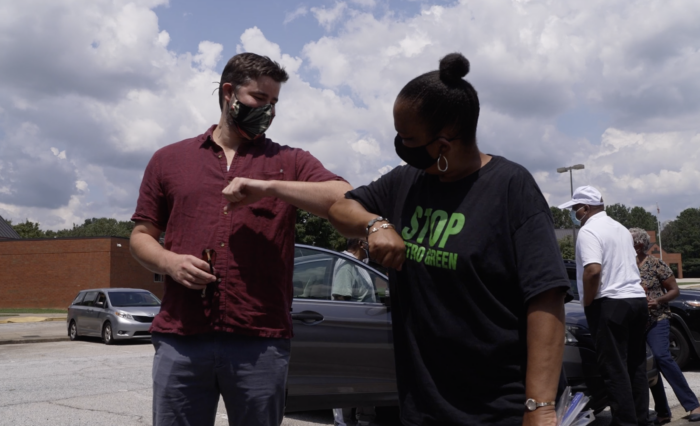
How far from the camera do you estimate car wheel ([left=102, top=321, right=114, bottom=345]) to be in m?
17.0

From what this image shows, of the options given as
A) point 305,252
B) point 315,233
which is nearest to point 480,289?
point 305,252

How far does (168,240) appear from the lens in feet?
8.60

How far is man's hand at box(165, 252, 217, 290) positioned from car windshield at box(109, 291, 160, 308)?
16109 millimetres

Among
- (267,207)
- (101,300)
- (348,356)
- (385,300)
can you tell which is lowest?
(348,356)

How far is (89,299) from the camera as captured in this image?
18.7m

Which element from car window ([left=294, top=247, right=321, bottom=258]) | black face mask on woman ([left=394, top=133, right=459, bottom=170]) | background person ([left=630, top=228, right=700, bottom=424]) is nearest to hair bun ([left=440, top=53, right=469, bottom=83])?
black face mask on woman ([left=394, top=133, right=459, bottom=170])

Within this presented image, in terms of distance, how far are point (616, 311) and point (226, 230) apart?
4.01 m

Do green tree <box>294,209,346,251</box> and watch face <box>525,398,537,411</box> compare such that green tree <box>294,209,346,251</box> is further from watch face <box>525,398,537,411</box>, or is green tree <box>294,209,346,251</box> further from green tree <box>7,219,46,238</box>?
watch face <box>525,398,537,411</box>

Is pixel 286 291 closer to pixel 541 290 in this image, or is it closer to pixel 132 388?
pixel 541 290

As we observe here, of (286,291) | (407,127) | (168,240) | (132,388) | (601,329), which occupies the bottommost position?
(132,388)

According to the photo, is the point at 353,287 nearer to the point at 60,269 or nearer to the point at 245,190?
the point at 245,190

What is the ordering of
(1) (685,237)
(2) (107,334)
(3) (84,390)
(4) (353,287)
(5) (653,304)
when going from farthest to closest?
(1) (685,237) → (2) (107,334) → (3) (84,390) → (5) (653,304) → (4) (353,287)

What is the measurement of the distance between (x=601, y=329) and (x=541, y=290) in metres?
4.08

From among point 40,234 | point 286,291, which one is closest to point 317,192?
point 286,291
